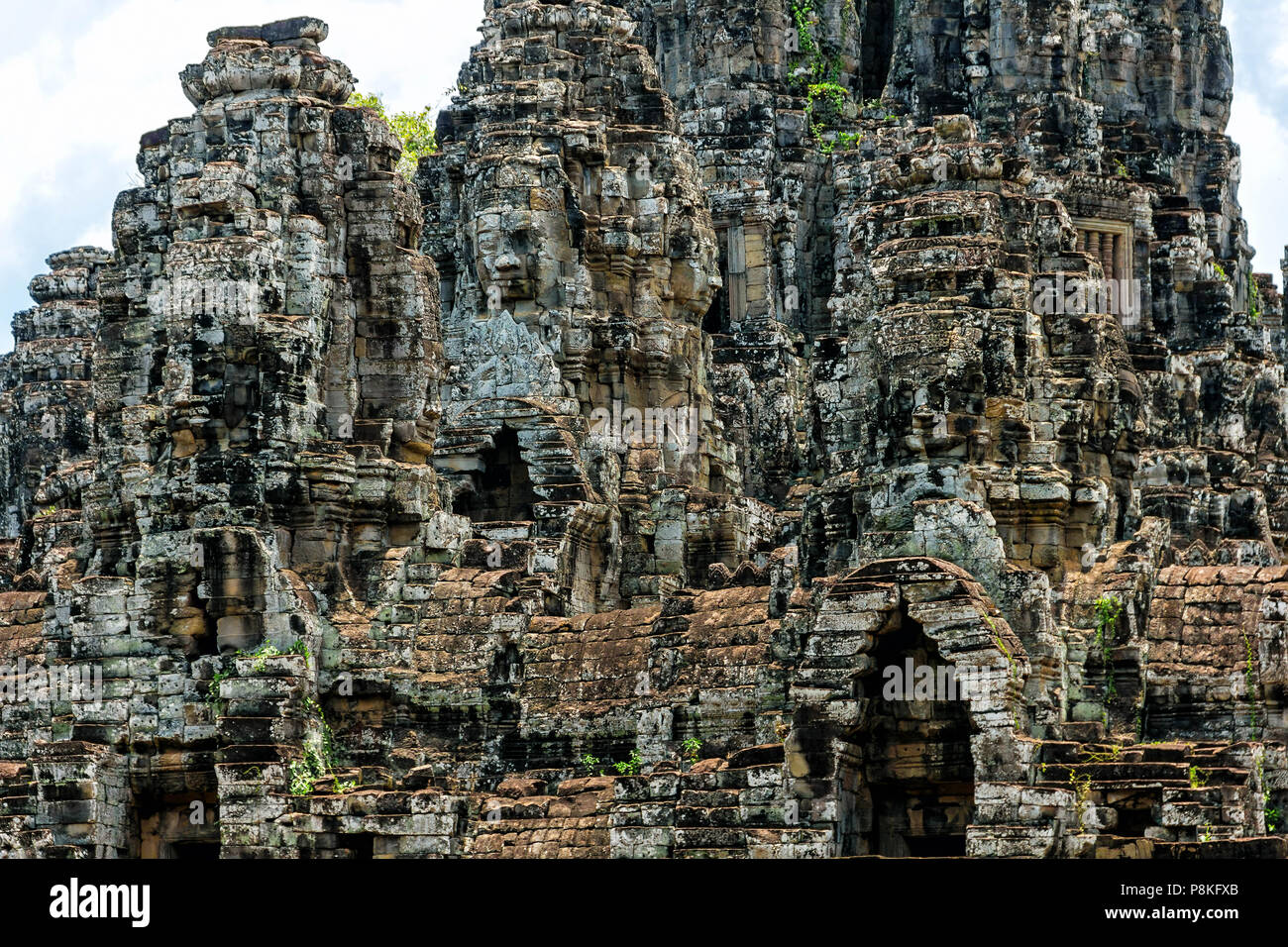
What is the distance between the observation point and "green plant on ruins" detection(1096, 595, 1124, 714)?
5534 centimetres

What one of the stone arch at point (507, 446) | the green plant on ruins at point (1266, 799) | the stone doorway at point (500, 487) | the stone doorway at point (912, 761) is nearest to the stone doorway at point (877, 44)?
the stone arch at point (507, 446)

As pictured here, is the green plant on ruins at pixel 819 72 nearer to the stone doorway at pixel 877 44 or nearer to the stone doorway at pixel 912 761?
the stone doorway at pixel 877 44

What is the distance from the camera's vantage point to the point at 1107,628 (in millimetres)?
55406

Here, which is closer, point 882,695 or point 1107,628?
point 882,695

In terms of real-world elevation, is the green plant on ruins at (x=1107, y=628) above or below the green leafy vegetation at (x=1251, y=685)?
above

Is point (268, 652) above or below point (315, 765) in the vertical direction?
above

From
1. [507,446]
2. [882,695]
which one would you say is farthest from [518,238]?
[882,695]

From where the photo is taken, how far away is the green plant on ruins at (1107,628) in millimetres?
55344

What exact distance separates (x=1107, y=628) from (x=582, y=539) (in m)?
11.6

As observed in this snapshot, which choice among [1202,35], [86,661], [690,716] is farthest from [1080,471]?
[1202,35]

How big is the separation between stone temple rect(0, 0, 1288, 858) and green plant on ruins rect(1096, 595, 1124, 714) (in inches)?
2.3

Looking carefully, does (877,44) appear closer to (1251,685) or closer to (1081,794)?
(1251,685)

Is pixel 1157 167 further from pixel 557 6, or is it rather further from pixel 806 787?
pixel 806 787

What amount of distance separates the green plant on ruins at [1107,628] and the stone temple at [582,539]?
59 millimetres
